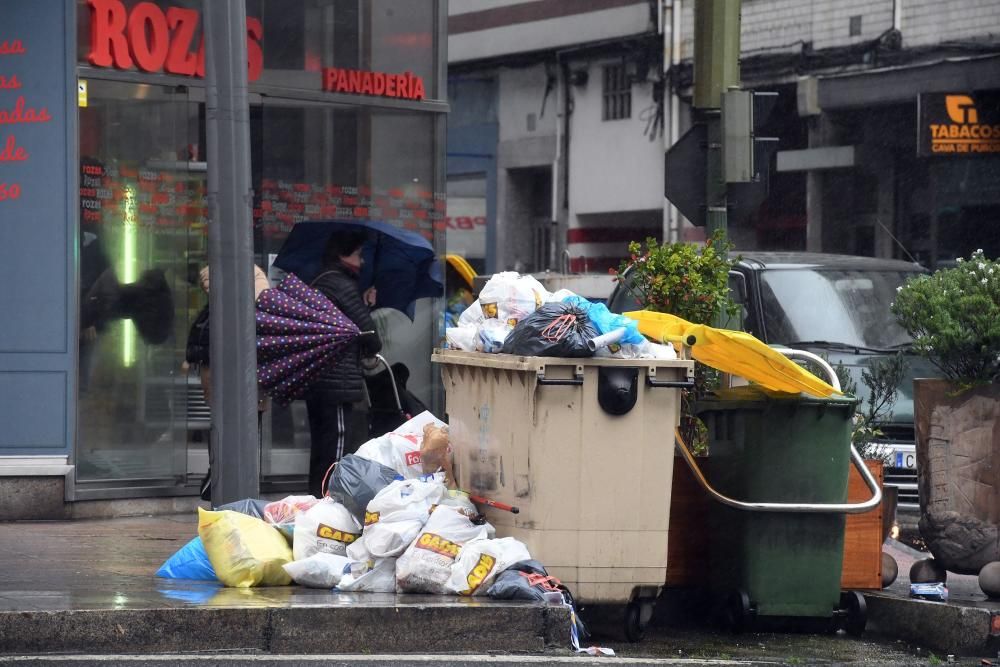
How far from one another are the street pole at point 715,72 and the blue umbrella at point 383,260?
7.92ft

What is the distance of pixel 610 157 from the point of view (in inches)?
1095

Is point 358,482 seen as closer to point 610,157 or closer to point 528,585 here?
point 528,585

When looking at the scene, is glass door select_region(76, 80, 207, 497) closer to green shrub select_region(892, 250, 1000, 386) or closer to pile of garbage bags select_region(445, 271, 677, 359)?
pile of garbage bags select_region(445, 271, 677, 359)

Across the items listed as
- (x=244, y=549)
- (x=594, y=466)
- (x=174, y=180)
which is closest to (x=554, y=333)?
(x=594, y=466)

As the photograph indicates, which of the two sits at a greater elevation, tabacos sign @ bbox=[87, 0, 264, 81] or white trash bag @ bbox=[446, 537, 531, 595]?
tabacos sign @ bbox=[87, 0, 264, 81]

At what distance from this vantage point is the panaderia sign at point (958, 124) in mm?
21297

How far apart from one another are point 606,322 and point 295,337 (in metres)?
3.11

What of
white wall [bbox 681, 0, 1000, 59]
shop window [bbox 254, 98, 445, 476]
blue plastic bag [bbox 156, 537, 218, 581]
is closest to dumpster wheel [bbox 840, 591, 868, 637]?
blue plastic bag [bbox 156, 537, 218, 581]

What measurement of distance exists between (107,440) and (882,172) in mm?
15841

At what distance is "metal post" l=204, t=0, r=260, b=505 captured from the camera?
26.0 feet

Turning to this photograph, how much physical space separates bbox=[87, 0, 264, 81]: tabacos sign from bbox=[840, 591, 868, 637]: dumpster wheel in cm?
528

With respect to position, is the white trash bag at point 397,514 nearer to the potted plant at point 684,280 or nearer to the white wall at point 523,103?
the potted plant at point 684,280

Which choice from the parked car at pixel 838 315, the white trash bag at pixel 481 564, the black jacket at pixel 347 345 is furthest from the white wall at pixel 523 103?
the white trash bag at pixel 481 564

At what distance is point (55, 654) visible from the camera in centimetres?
606
